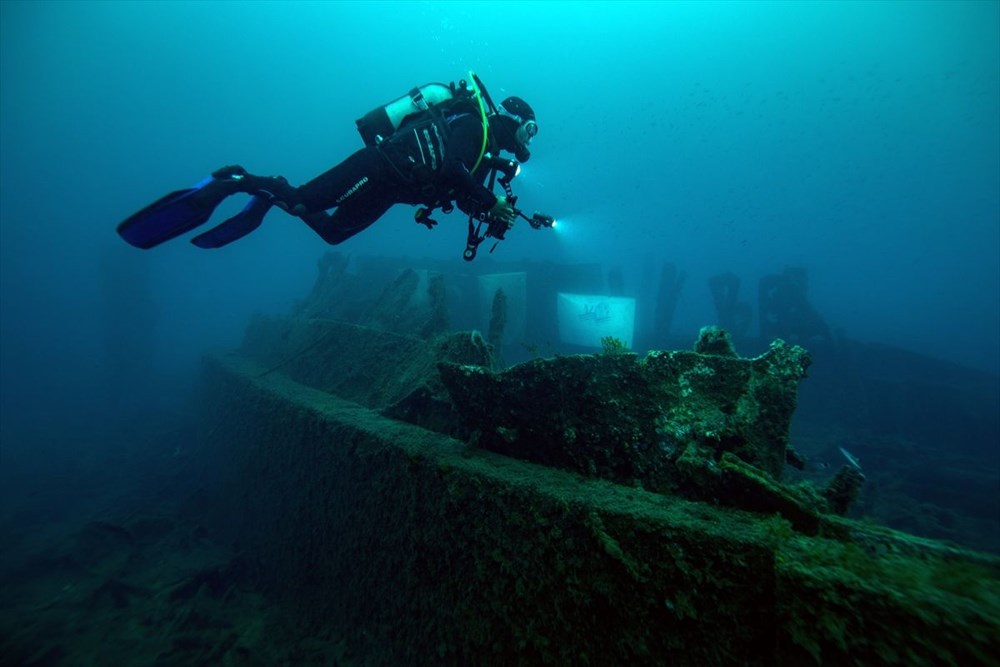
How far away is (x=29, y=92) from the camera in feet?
560

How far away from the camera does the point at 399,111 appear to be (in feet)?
15.0

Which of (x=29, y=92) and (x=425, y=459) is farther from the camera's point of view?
(x=29, y=92)

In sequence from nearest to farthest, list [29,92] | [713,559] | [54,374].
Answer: [713,559]
[54,374]
[29,92]

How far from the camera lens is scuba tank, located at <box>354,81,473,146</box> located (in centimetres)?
454

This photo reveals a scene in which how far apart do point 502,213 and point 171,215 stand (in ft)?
Result: 9.23

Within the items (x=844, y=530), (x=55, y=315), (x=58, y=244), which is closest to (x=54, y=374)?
(x=844, y=530)

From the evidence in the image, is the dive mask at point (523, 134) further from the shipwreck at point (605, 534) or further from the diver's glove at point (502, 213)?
the shipwreck at point (605, 534)

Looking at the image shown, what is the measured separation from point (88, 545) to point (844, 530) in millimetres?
10053

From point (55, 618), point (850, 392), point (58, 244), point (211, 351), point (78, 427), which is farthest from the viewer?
point (58, 244)

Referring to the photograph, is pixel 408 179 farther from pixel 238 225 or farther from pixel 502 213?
pixel 238 225

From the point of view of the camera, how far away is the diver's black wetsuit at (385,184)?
13.1 ft

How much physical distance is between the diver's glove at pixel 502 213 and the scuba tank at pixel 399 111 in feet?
4.41

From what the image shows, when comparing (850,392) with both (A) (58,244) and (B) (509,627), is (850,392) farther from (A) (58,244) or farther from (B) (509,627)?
(A) (58,244)

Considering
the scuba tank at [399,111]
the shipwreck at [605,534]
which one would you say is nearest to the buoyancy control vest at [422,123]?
the scuba tank at [399,111]
